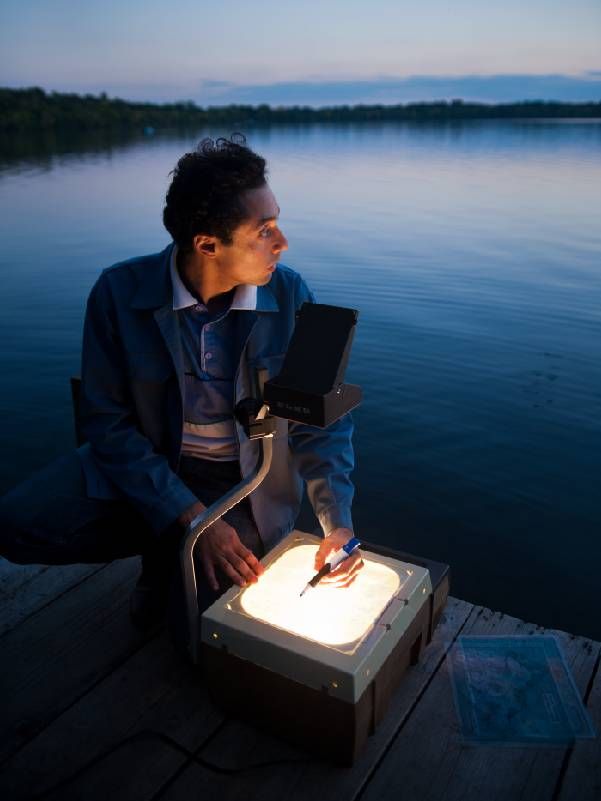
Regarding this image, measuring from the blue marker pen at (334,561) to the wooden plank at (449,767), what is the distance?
0.52 m

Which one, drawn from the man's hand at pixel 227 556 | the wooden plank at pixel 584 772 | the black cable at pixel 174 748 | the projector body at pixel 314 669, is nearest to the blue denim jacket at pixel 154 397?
the man's hand at pixel 227 556

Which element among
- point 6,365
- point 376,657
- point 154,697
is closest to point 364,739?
point 376,657

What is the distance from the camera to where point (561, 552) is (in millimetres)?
4051

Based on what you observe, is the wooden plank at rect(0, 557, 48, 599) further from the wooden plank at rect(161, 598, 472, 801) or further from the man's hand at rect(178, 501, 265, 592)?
the wooden plank at rect(161, 598, 472, 801)

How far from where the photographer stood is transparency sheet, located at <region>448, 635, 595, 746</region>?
187 centimetres

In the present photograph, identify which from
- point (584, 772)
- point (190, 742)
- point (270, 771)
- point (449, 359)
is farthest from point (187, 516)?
point (449, 359)

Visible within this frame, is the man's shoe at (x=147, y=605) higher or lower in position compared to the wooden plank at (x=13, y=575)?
higher

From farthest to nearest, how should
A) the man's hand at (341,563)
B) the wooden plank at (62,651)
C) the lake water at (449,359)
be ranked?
the lake water at (449,359)
the wooden plank at (62,651)
the man's hand at (341,563)

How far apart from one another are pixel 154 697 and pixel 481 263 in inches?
367

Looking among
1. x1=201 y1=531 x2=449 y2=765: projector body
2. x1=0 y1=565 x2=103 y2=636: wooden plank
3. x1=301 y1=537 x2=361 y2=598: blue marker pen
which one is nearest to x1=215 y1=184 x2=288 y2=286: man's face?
x1=301 y1=537 x2=361 y2=598: blue marker pen

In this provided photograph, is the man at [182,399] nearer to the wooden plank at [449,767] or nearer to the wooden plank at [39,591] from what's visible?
the wooden plank at [39,591]

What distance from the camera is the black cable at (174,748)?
174 cm

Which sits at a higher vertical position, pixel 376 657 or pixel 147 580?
pixel 376 657

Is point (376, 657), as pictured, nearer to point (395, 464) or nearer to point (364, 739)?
point (364, 739)
